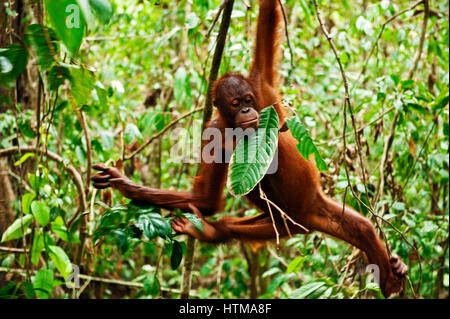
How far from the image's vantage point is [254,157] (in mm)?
1550

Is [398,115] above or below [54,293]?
above

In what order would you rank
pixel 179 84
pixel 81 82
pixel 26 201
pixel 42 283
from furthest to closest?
pixel 179 84 → pixel 42 283 → pixel 26 201 → pixel 81 82

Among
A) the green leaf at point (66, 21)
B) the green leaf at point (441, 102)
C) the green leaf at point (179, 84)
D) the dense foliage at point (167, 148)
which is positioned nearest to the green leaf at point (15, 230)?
the dense foliage at point (167, 148)

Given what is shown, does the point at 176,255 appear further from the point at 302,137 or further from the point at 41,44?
the point at 41,44

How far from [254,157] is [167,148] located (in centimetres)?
442

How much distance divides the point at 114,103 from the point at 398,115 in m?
2.72

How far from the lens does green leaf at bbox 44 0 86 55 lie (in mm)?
954

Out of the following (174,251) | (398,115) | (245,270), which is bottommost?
(245,270)

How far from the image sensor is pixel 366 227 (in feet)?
9.73

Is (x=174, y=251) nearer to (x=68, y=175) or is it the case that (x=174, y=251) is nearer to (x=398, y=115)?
(x=68, y=175)

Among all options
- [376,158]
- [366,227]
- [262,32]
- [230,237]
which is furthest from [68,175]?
[376,158]

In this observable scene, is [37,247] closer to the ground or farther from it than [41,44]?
closer to the ground

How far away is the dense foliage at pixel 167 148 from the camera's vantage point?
1.89 metres

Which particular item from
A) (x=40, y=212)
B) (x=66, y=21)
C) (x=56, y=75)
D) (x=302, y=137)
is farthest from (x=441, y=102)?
(x=40, y=212)
